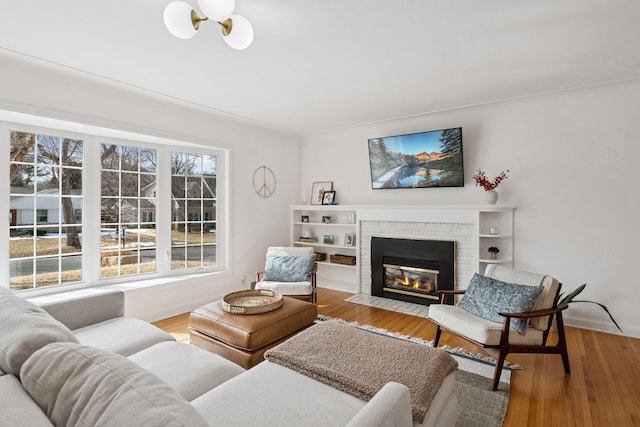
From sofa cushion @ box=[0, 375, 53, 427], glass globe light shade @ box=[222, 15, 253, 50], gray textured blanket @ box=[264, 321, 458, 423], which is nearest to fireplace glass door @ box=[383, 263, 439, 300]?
gray textured blanket @ box=[264, 321, 458, 423]

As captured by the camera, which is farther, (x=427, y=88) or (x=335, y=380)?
(x=427, y=88)

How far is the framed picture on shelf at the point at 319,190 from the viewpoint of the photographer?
530 centimetres

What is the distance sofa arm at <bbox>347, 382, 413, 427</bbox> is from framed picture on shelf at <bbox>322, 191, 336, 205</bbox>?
400 cm

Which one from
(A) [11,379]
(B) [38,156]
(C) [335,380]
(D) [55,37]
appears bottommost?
(C) [335,380]

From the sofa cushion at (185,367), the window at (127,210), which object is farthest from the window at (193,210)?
the sofa cushion at (185,367)

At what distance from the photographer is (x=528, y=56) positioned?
8.78 ft

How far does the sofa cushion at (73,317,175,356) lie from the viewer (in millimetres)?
1940

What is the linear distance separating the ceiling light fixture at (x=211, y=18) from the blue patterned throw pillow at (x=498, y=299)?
2.60 metres

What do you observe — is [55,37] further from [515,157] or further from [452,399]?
[515,157]

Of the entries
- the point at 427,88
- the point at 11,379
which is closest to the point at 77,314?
the point at 11,379

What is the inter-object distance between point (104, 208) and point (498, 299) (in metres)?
3.99

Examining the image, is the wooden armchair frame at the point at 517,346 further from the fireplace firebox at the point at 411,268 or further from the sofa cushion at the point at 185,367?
the sofa cushion at the point at 185,367

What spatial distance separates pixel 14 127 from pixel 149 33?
1.83 metres

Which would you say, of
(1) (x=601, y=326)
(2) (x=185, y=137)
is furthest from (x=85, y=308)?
(1) (x=601, y=326)
